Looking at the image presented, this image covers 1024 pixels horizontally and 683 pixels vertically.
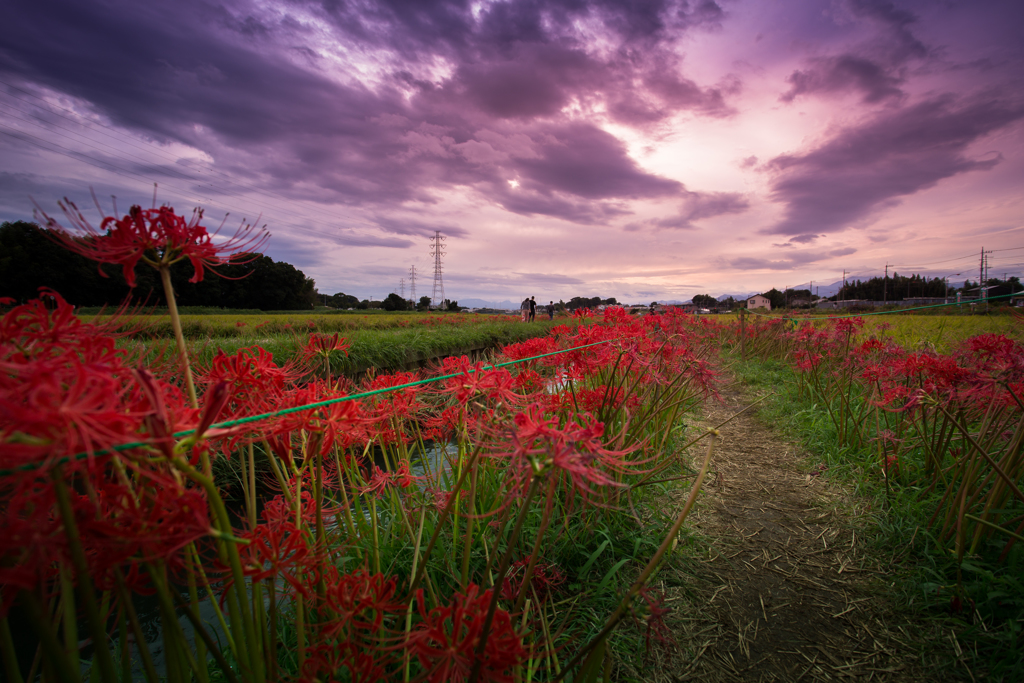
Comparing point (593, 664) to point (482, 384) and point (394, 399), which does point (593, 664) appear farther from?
point (394, 399)

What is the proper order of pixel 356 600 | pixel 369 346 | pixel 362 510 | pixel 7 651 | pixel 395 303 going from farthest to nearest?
pixel 395 303 < pixel 369 346 < pixel 362 510 < pixel 356 600 < pixel 7 651

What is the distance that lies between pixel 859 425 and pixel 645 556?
2670 mm

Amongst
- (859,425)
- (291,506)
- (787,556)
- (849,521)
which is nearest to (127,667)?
(291,506)

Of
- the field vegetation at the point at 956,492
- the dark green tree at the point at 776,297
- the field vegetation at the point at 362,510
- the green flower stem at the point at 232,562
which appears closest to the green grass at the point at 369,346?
the field vegetation at the point at 362,510

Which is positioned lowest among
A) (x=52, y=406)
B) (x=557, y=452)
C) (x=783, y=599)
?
(x=783, y=599)

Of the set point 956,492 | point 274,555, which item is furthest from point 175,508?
point 956,492

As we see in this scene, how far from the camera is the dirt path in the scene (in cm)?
168

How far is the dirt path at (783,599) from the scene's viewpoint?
1683 mm

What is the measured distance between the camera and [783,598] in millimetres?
2061

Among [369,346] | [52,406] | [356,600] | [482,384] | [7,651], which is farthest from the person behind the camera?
[369,346]

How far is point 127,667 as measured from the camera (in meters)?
0.97

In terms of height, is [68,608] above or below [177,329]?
below

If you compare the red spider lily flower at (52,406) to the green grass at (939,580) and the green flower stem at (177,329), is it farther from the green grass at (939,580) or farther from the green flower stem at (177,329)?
the green grass at (939,580)

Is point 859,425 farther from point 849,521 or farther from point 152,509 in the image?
point 152,509
